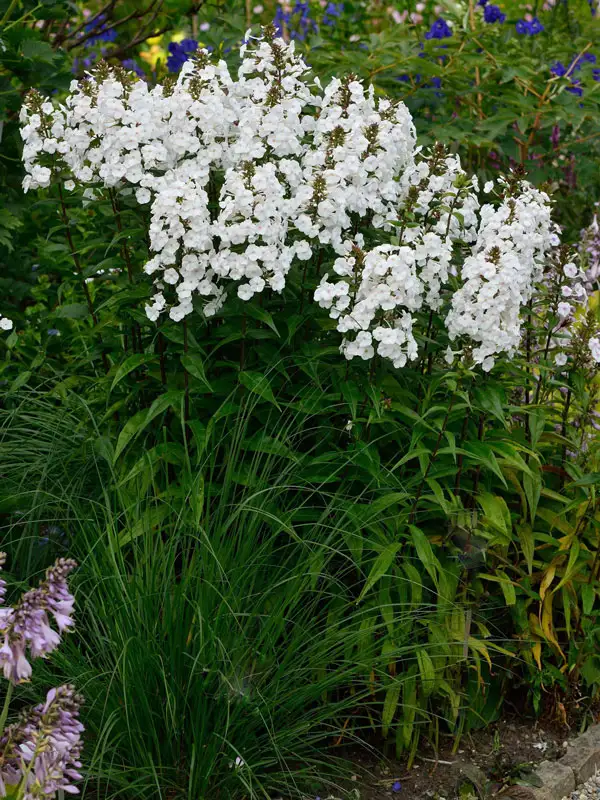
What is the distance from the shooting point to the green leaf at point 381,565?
9.77ft

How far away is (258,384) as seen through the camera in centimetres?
317

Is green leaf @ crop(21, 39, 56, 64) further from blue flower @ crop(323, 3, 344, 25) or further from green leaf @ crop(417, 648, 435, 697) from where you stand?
blue flower @ crop(323, 3, 344, 25)

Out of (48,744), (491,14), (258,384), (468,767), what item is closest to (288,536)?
(258,384)

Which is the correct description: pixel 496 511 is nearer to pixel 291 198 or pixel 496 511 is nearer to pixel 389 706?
pixel 389 706

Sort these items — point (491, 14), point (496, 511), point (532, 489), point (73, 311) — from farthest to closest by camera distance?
point (491, 14) < point (73, 311) < point (532, 489) < point (496, 511)

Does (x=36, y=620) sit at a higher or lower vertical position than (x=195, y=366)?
lower

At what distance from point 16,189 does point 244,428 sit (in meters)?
2.21

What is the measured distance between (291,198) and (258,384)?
0.61 m

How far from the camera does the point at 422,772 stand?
3.26 metres

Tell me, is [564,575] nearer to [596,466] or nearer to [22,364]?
[596,466]

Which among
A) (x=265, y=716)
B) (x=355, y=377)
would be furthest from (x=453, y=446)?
(x=265, y=716)

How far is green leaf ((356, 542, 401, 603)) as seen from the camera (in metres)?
2.98

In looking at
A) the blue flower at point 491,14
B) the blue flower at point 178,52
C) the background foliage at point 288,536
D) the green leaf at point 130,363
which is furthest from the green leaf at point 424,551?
the blue flower at point 491,14

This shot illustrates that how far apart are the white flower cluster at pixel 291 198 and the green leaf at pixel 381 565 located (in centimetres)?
55
